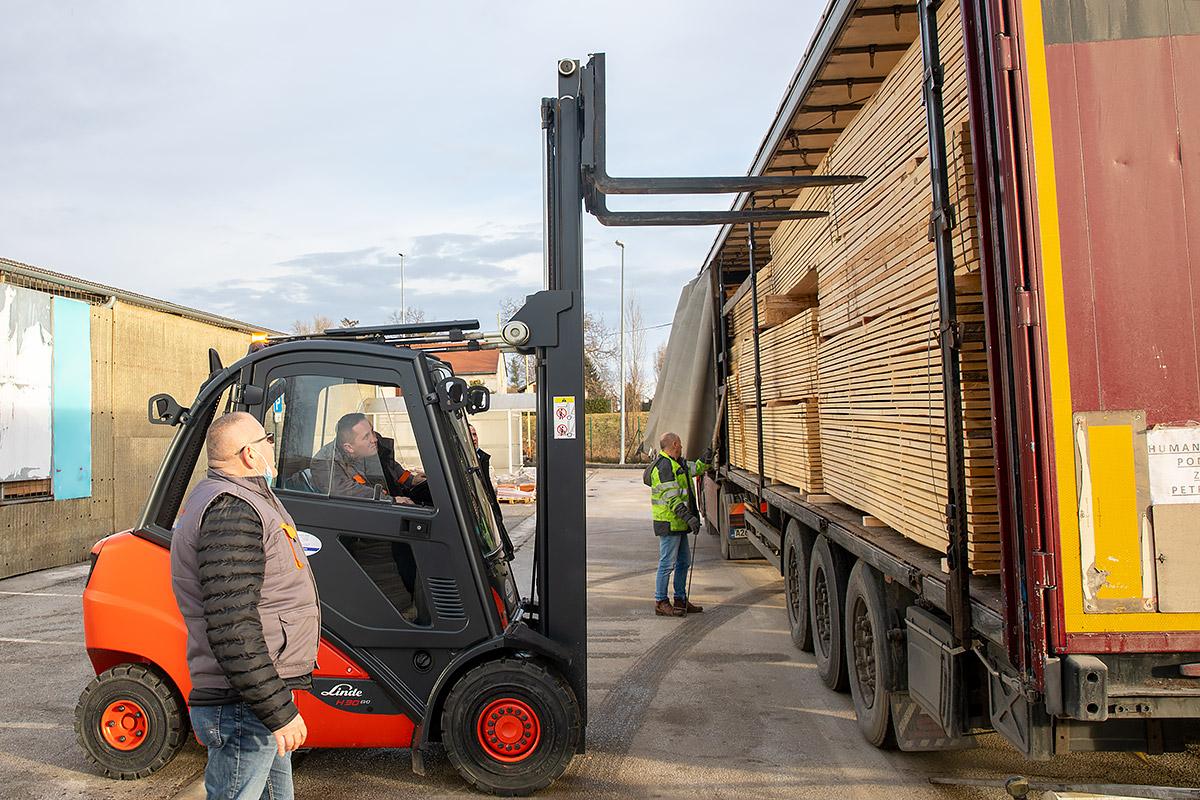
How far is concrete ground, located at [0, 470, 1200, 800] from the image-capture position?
4.38 meters

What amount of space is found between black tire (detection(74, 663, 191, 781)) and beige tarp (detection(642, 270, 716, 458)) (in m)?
8.03

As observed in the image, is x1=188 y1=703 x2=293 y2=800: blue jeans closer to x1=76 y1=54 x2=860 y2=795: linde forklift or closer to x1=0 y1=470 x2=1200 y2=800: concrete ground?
x1=76 y1=54 x2=860 y2=795: linde forklift

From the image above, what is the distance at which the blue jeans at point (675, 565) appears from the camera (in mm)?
8391

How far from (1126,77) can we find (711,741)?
3.81 m

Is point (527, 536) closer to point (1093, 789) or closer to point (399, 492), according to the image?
point (399, 492)

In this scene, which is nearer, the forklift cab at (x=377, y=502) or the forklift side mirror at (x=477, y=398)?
the forklift cab at (x=377, y=502)

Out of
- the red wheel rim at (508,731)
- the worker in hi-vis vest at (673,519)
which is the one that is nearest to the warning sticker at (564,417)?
the red wheel rim at (508,731)

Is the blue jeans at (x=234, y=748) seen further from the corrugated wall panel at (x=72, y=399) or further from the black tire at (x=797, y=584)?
the corrugated wall panel at (x=72, y=399)

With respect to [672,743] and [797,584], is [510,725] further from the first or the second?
[797,584]

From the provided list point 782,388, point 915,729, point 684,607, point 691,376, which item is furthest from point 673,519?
point 915,729

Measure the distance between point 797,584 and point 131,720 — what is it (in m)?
4.87

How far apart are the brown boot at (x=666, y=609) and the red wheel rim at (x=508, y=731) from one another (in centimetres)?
435

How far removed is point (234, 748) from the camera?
2.70 m

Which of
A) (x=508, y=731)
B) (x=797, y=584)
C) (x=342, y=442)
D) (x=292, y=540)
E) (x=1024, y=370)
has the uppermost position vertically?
(x=1024, y=370)
